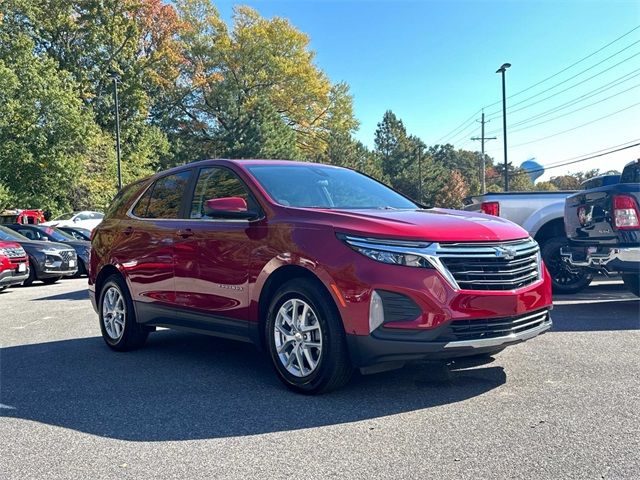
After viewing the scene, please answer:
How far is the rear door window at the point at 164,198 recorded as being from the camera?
5.94 meters

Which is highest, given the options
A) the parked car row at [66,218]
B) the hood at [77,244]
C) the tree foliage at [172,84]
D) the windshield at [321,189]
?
the tree foliage at [172,84]

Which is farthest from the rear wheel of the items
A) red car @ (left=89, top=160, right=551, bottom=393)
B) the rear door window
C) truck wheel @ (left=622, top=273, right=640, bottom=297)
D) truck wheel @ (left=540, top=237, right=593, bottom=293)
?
truck wheel @ (left=622, top=273, right=640, bottom=297)

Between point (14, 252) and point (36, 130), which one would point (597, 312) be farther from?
point (36, 130)

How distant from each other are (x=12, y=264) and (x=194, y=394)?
32.8ft

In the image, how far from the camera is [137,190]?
21.9 ft

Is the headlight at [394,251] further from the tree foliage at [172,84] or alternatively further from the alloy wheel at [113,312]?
the tree foliage at [172,84]

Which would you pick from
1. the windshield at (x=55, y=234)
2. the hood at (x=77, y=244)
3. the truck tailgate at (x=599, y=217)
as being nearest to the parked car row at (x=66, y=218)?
the windshield at (x=55, y=234)

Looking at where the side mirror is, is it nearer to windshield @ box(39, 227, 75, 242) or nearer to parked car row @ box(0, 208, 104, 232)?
windshield @ box(39, 227, 75, 242)

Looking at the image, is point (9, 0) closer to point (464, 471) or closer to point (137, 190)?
point (137, 190)

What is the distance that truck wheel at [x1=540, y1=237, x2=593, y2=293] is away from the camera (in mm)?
9180

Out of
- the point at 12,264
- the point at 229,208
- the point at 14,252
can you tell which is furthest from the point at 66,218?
the point at 229,208

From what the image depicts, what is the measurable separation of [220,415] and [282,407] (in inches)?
16.8

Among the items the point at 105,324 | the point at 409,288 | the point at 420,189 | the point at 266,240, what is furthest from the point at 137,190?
the point at 420,189

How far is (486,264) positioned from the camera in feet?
13.9
